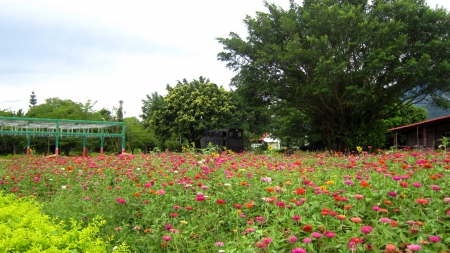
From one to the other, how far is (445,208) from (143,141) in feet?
96.8

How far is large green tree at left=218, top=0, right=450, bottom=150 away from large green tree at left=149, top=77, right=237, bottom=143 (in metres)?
10.7

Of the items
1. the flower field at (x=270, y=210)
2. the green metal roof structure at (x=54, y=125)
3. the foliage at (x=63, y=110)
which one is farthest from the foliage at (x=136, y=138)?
the flower field at (x=270, y=210)

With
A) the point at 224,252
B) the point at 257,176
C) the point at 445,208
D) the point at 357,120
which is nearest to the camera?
the point at 224,252

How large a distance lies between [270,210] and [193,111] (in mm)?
27710

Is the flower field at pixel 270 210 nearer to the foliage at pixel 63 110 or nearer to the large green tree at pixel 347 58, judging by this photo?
the large green tree at pixel 347 58

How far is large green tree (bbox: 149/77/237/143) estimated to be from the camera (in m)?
30.2

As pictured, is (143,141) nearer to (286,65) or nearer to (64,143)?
(64,143)

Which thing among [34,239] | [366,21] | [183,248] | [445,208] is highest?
[366,21]

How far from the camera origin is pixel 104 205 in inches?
163

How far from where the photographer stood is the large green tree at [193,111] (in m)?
30.2

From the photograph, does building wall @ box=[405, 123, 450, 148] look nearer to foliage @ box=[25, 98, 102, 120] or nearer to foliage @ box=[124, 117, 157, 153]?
foliage @ box=[124, 117, 157, 153]

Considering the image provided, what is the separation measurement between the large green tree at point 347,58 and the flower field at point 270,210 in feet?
34.4

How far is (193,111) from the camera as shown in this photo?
3078 cm

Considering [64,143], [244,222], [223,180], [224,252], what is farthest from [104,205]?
[64,143]
